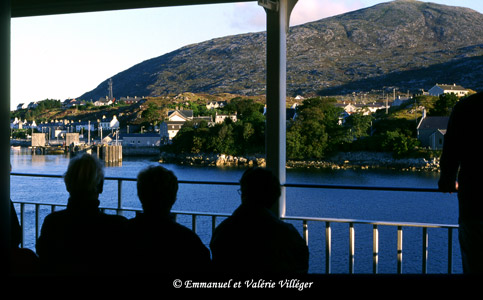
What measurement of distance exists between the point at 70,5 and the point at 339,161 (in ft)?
127

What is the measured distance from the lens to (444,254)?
49.9 ft

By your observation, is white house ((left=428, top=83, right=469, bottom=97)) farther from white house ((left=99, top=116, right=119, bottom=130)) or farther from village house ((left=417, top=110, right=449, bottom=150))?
white house ((left=99, top=116, right=119, bottom=130))

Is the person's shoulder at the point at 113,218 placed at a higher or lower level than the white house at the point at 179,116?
lower

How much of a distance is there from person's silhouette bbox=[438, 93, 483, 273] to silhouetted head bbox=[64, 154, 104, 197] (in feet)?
3.83

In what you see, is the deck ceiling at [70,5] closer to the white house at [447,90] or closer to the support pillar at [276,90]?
the support pillar at [276,90]

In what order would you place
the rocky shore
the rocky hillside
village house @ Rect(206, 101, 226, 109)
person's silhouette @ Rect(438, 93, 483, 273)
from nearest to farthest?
person's silhouette @ Rect(438, 93, 483, 273) → the rocky shore → village house @ Rect(206, 101, 226, 109) → the rocky hillside

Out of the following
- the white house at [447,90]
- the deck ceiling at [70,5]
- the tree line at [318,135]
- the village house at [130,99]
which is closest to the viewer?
the deck ceiling at [70,5]

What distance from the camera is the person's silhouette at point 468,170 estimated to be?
1525 mm

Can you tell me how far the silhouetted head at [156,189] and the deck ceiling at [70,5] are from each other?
155cm

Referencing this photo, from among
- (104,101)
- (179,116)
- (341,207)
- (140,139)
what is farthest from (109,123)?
(341,207)

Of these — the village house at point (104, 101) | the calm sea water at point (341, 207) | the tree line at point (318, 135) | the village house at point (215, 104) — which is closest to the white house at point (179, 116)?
the tree line at point (318, 135)

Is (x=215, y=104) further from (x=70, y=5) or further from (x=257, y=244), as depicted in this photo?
(x=257, y=244)

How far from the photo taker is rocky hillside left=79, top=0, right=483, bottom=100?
Answer: 56625 millimetres

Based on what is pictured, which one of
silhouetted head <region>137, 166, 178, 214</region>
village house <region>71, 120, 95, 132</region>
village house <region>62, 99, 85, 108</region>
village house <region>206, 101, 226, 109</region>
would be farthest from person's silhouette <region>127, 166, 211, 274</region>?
village house <region>62, 99, 85, 108</region>
